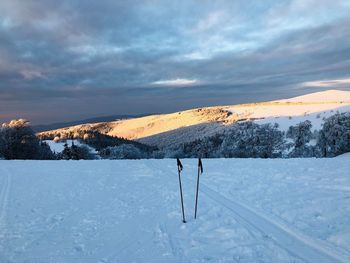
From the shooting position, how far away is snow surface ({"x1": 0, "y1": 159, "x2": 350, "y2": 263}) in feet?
27.8

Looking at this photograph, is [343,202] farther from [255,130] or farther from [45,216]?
[255,130]

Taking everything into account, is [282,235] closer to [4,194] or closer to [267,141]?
[4,194]

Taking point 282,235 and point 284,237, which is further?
point 282,235

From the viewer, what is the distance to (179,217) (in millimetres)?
11508

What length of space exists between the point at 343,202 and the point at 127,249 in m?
7.45

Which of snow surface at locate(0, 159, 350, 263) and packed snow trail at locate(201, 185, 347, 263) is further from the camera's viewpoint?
snow surface at locate(0, 159, 350, 263)

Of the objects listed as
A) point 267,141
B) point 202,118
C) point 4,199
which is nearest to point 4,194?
point 4,199

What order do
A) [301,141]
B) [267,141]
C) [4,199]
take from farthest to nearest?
1. [267,141]
2. [301,141]
3. [4,199]

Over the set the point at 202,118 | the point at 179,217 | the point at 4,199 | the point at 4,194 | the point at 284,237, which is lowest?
the point at 284,237

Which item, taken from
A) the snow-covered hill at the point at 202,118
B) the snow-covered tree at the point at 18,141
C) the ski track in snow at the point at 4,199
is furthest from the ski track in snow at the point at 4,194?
the snow-covered hill at the point at 202,118

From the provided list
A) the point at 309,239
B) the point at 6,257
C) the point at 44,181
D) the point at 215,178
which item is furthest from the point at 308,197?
the point at 44,181

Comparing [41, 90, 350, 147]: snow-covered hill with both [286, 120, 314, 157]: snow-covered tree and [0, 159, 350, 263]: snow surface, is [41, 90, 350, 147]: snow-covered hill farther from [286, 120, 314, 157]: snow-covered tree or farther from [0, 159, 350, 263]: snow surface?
[0, 159, 350, 263]: snow surface

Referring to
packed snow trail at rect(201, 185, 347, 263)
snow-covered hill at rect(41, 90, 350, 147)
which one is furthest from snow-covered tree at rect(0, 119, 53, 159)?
snow-covered hill at rect(41, 90, 350, 147)

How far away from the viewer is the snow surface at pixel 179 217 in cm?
847
